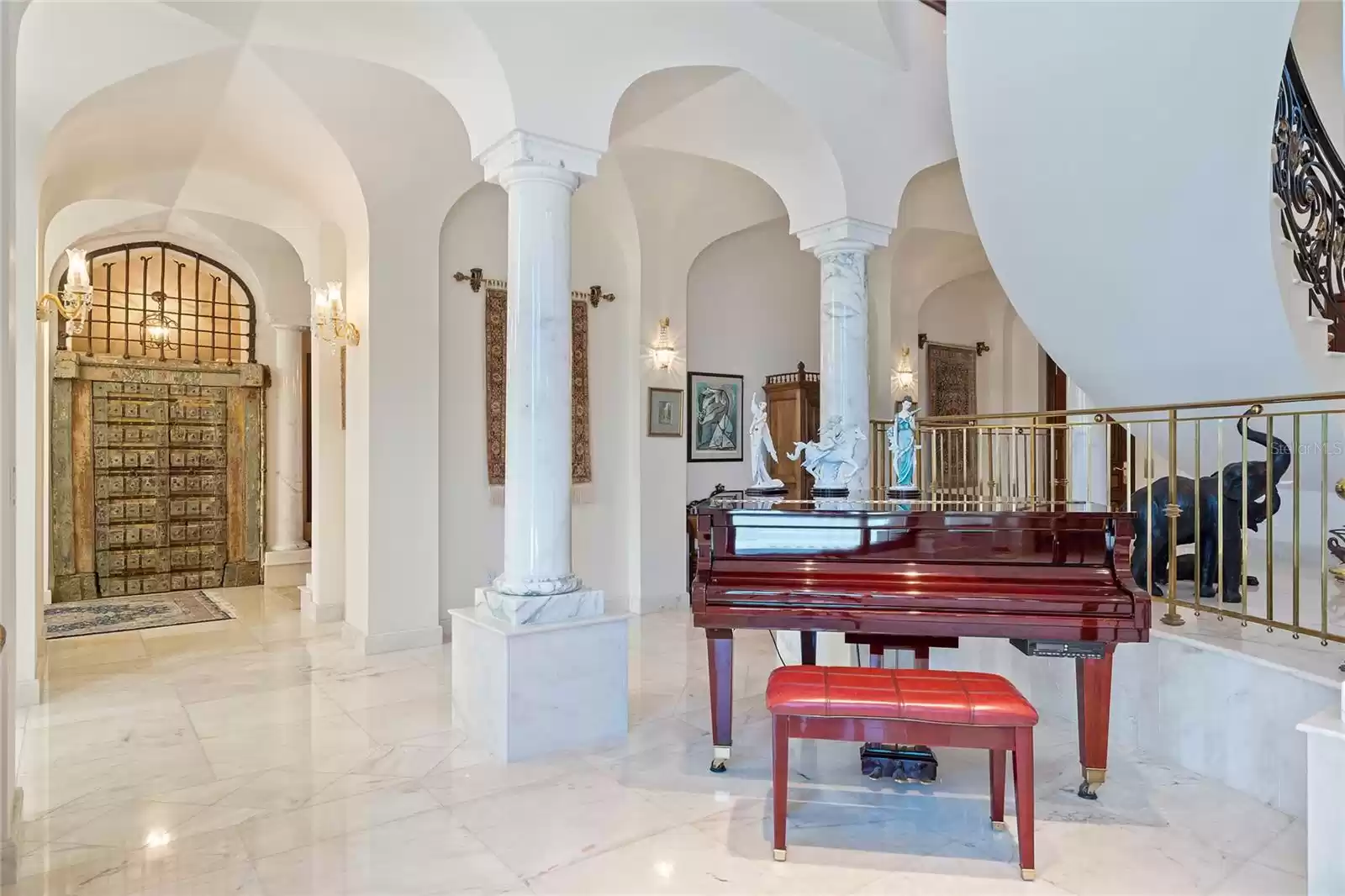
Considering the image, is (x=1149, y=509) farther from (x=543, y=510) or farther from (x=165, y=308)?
(x=165, y=308)

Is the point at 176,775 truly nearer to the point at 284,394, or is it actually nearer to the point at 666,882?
the point at 666,882

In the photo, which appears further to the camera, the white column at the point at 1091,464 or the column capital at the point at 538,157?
the white column at the point at 1091,464

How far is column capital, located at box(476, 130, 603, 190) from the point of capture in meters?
3.87

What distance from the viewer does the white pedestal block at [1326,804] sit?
2.10 meters

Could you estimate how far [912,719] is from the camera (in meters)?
2.56

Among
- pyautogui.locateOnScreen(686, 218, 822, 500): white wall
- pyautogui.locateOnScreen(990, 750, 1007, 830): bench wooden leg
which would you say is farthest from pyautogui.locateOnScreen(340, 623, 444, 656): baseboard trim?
pyautogui.locateOnScreen(990, 750, 1007, 830): bench wooden leg

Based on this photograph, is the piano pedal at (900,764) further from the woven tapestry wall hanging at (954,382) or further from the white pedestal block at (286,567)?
the white pedestal block at (286,567)

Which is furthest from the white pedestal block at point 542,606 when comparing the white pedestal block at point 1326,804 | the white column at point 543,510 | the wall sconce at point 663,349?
the wall sconce at point 663,349

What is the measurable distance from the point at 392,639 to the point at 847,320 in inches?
148

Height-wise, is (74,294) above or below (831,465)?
above

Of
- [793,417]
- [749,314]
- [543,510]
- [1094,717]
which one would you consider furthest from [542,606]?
[749,314]

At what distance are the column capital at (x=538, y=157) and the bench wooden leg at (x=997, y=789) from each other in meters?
3.08

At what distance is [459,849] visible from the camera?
9.10ft

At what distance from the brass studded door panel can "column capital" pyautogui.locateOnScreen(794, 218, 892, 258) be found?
6.43 m
